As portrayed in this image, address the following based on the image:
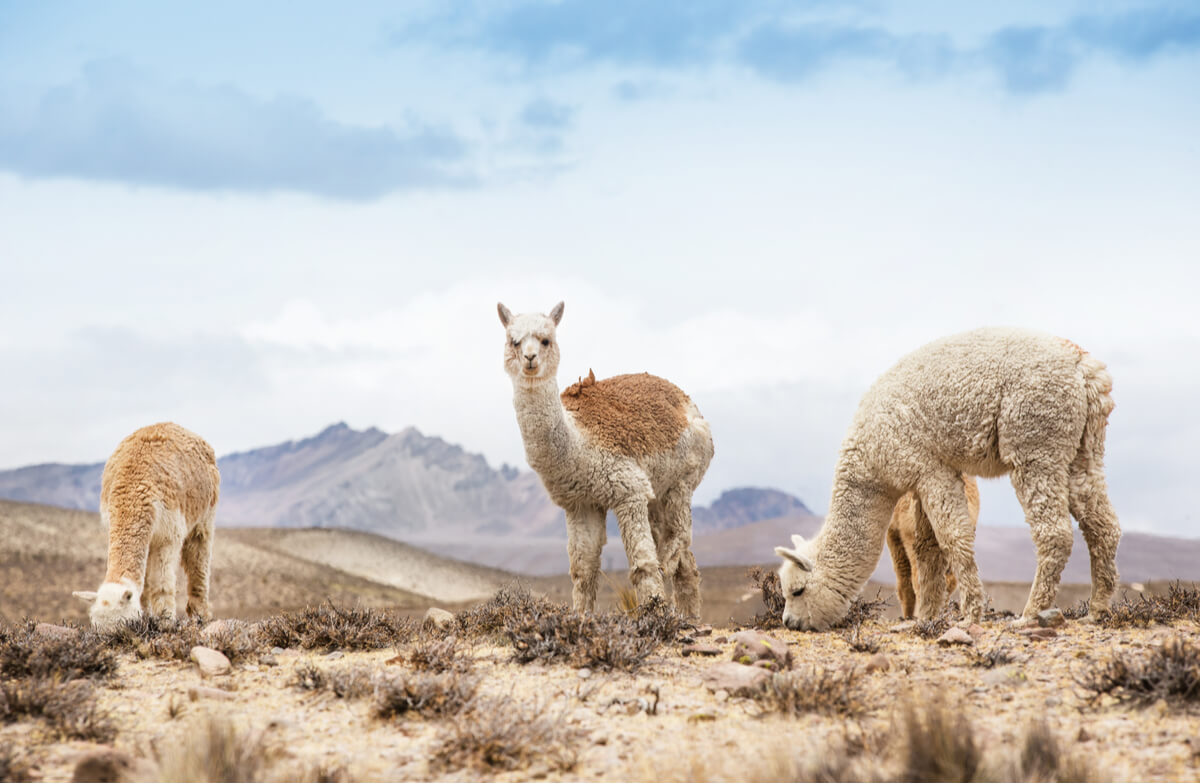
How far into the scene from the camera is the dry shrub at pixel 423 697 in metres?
7.32

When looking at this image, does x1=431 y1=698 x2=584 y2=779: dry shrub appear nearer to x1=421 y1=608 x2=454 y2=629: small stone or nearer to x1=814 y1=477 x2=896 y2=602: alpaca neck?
x1=421 y1=608 x2=454 y2=629: small stone

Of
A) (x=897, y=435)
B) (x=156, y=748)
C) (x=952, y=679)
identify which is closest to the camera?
(x=156, y=748)

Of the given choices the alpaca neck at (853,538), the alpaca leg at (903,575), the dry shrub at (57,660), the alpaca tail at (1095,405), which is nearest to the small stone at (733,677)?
the alpaca neck at (853,538)

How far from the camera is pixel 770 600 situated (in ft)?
39.8

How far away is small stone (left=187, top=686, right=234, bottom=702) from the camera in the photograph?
7.91 meters

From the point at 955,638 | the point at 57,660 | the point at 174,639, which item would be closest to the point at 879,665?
the point at 955,638

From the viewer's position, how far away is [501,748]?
6.50 m

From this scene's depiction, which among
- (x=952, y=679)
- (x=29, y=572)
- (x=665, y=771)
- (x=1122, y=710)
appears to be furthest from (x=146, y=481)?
(x=29, y=572)

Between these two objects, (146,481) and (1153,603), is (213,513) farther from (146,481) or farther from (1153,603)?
(1153,603)

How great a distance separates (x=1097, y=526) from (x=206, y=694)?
9118 mm

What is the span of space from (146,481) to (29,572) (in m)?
30.2

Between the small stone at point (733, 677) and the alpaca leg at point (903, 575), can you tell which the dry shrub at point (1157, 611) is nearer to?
the alpaca leg at point (903, 575)

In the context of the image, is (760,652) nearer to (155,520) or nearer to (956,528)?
(956,528)

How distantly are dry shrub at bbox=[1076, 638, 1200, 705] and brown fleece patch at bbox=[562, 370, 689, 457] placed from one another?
5.74 metres
